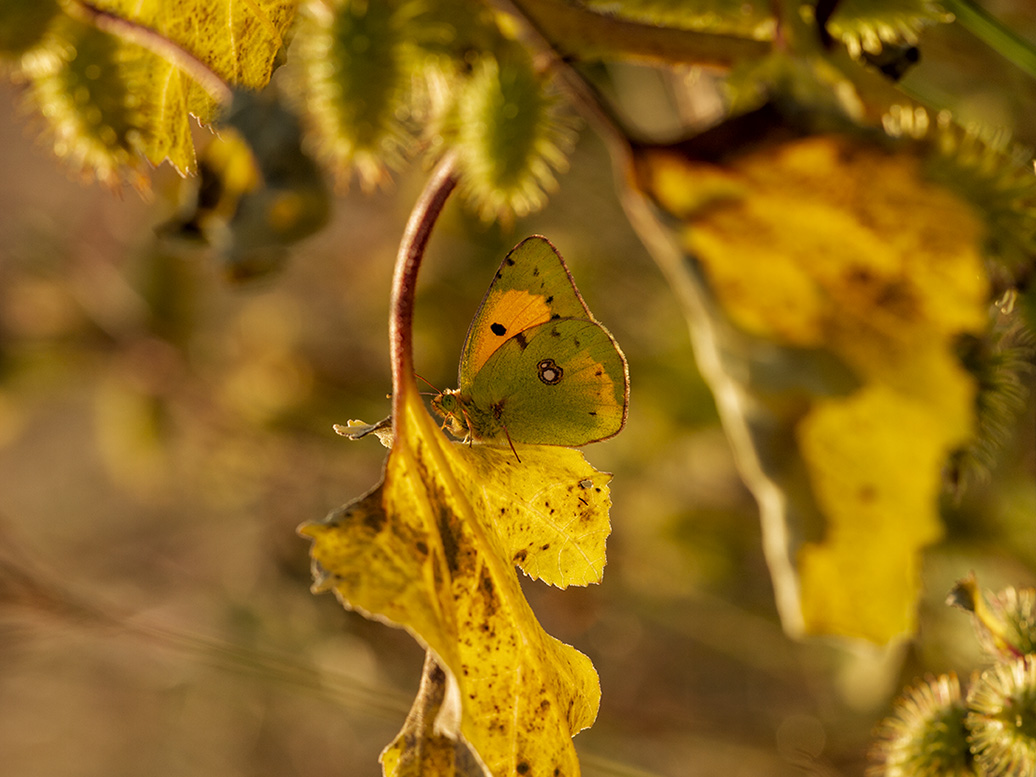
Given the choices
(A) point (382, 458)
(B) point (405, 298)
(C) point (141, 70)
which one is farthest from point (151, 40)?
(A) point (382, 458)

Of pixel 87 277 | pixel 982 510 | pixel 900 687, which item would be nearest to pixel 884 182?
pixel 982 510

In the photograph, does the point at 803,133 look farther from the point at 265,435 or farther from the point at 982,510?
the point at 265,435

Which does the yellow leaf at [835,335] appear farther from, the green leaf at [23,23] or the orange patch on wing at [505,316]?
the green leaf at [23,23]

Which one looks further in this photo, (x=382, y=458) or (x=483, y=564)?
(x=382, y=458)

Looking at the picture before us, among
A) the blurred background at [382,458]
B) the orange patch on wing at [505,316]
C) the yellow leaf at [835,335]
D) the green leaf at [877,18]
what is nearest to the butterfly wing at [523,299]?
the orange patch on wing at [505,316]

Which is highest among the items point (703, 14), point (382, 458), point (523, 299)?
point (703, 14)

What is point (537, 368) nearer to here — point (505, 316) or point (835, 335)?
point (505, 316)

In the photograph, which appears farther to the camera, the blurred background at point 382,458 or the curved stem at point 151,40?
the blurred background at point 382,458

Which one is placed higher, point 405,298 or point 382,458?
point 405,298
